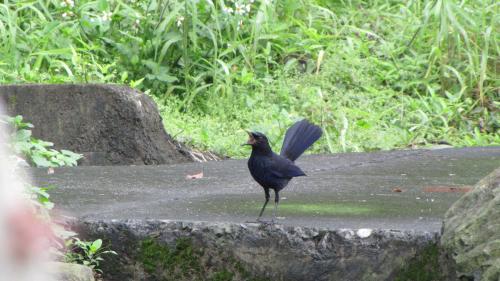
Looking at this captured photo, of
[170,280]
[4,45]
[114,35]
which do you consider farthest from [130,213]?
[114,35]

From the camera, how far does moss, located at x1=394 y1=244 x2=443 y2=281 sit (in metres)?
2.26

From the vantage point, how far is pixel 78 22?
6898 millimetres

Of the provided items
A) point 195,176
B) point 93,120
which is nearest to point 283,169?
point 195,176

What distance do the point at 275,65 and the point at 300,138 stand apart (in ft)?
15.0

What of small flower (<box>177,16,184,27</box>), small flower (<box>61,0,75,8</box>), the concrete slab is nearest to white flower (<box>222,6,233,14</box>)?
small flower (<box>177,16,184,27</box>)

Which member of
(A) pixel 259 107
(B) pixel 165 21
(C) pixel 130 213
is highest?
(C) pixel 130 213

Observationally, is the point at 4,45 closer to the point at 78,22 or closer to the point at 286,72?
the point at 78,22

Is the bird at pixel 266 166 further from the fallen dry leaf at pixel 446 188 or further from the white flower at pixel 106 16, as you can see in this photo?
the white flower at pixel 106 16

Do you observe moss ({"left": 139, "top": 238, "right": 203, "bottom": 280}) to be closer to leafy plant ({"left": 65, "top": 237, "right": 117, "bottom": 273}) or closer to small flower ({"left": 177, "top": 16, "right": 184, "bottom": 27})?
leafy plant ({"left": 65, "top": 237, "right": 117, "bottom": 273})

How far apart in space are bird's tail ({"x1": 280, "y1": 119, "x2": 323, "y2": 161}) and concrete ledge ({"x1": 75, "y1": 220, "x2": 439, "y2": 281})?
0.60 meters

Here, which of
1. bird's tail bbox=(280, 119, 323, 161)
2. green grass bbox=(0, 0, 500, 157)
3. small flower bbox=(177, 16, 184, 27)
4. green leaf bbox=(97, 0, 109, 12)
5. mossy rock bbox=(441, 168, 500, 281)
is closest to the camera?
mossy rock bbox=(441, 168, 500, 281)

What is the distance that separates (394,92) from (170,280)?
17.0 ft

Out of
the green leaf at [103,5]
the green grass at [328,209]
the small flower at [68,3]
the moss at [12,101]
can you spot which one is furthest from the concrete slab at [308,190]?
the small flower at [68,3]

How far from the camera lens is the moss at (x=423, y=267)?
226 centimetres
